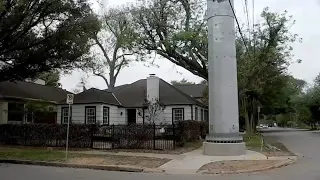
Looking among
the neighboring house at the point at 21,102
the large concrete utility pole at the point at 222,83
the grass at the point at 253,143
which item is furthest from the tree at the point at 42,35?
the grass at the point at 253,143

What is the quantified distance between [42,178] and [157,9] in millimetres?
19909

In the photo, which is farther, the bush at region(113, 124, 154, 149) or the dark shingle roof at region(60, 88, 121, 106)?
the dark shingle roof at region(60, 88, 121, 106)

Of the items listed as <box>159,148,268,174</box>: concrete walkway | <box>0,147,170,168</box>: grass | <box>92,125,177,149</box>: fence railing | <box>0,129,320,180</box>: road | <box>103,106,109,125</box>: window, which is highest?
<box>103,106,109,125</box>: window

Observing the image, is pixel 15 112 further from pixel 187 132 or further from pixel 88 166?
pixel 88 166

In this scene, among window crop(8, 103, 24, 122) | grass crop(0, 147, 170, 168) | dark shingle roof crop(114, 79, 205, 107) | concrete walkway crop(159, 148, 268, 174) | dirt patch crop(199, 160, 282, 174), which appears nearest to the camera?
dirt patch crop(199, 160, 282, 174)

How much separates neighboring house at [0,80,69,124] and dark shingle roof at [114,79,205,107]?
20.3 ft

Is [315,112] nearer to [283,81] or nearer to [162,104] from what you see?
[283,81]

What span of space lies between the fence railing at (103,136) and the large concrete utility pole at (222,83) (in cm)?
259

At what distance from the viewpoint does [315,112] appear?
5922 centimetres

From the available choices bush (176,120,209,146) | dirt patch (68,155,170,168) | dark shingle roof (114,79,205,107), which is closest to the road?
dirt patch (68,155,170,168)

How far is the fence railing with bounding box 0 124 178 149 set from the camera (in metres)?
19.0

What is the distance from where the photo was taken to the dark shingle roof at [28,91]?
2873 cm

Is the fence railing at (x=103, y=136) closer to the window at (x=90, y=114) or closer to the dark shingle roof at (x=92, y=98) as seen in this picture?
the window at (x=90, y=114)

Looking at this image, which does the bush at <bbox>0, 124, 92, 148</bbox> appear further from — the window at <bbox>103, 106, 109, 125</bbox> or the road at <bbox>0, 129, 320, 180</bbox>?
the window at <bbox>103, 106, 109, 125</bbox>
